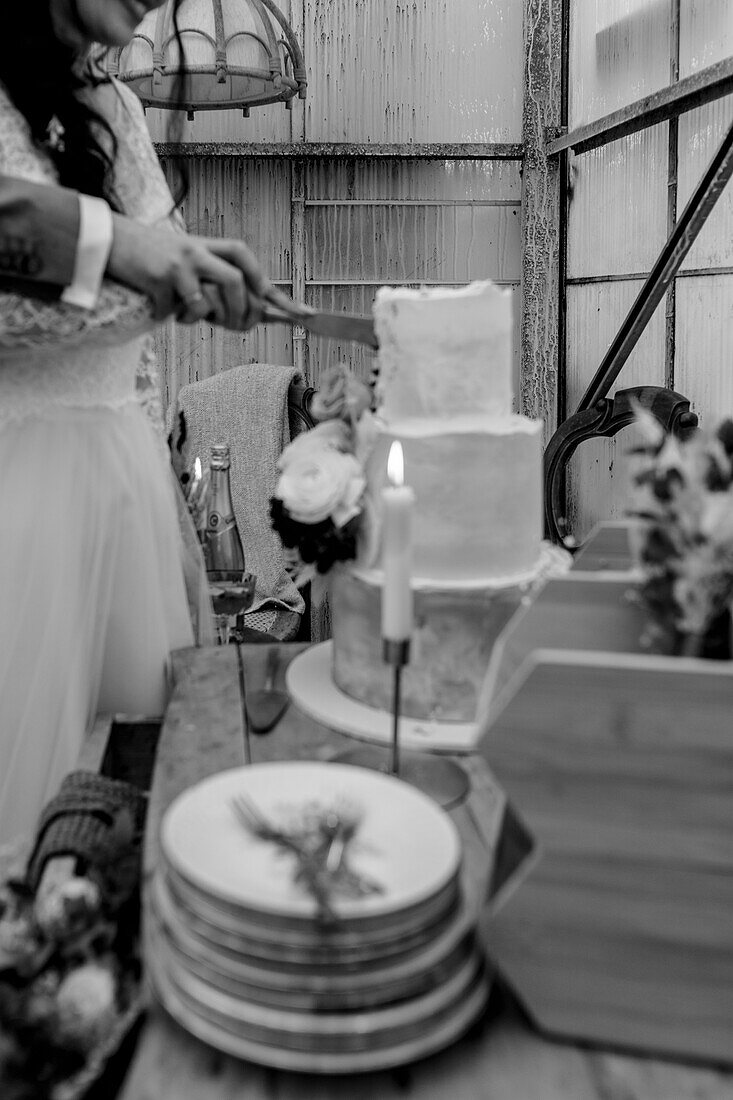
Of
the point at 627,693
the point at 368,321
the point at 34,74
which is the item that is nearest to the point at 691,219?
the point at 368,321

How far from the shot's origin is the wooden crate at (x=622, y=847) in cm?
61

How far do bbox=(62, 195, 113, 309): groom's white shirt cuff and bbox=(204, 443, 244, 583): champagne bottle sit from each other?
51 cm

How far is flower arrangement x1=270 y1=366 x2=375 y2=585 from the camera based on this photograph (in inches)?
47.0

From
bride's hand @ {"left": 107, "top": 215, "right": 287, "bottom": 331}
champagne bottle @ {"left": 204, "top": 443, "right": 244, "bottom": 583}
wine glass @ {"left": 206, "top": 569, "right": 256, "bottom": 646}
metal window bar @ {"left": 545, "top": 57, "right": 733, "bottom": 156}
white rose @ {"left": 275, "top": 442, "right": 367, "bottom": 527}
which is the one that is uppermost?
metal window bar @ {"left": 545, "top": 57, "right": 733, "bottom": 156}

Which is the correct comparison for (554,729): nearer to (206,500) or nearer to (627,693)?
(627,693)

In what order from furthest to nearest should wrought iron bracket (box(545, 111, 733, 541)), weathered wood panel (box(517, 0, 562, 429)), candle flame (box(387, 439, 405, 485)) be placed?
weathered wood panel (box(517, 0, 562, 429)), wrought iron bracket (box(545, 111, 733, 541)), candle flame (box(387, 439, 405, 485))

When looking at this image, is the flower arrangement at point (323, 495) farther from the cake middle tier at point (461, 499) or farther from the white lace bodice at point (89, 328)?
the white lace bodice at point (89, 328)

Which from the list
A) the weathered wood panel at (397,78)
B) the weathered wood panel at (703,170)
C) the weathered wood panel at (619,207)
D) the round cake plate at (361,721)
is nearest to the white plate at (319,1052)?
the round cake plate at (361,721)

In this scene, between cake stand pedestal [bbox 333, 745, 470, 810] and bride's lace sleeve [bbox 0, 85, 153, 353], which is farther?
bride's lace sleeve [bbox 0, 85, 153, 353]

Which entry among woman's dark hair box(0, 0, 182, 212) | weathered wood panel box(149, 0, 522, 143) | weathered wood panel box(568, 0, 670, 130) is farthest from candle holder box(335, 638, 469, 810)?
weathered wood panel box(149, 0, 522, 143)

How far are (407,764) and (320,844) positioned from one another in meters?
0.35

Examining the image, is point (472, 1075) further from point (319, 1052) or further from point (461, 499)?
point (461, 499)

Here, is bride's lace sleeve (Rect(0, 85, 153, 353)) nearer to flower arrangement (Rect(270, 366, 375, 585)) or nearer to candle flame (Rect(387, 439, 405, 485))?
flower arrangement (Rect(270, 366, 375, 585))

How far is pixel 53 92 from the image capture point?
1.33 m
